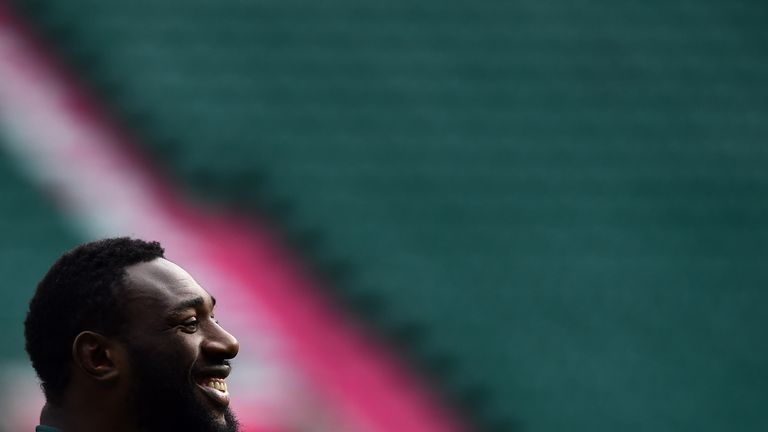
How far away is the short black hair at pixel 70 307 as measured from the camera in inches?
74.3

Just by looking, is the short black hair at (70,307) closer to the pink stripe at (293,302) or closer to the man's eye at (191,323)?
the man's eye at (191,323)

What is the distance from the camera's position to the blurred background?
7.04 meters

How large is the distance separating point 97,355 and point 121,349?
0.04 metres

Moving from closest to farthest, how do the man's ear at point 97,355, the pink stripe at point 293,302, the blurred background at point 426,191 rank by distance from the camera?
1. the man's ear at point 97,355
2. the pink stripe at point 293,302
3. the blurred background at point 426,191

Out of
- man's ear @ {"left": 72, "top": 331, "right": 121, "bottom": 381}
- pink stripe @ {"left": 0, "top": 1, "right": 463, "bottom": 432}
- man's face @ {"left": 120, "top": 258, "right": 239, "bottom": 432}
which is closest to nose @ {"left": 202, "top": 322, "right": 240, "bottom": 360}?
man's face @ {"left": 120, "top": 258, "right": 239, "bottom": 432}

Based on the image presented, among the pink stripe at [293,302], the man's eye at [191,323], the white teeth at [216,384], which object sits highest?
the pink stripe at [293,302]

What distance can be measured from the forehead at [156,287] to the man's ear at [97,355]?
0.06 meters

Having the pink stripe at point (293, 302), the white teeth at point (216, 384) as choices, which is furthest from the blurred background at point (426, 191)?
the white teeth at point (216, 384)

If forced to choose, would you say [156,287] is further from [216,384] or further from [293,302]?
[293,302]

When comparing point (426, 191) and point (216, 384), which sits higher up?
point (426, 191)

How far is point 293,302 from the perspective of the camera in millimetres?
7117

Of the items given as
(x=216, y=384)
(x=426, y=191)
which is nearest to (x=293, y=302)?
(x=426, y=191)

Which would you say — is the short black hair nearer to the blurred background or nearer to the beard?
the beard

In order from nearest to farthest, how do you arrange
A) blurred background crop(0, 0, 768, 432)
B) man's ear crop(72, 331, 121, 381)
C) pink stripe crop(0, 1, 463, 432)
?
1. man's ear crop(72, 331, 121, 381)
2. pink stripe crop(0, 1, 463, 432)
3. blurred background crop(0, 0, 768, 432)
